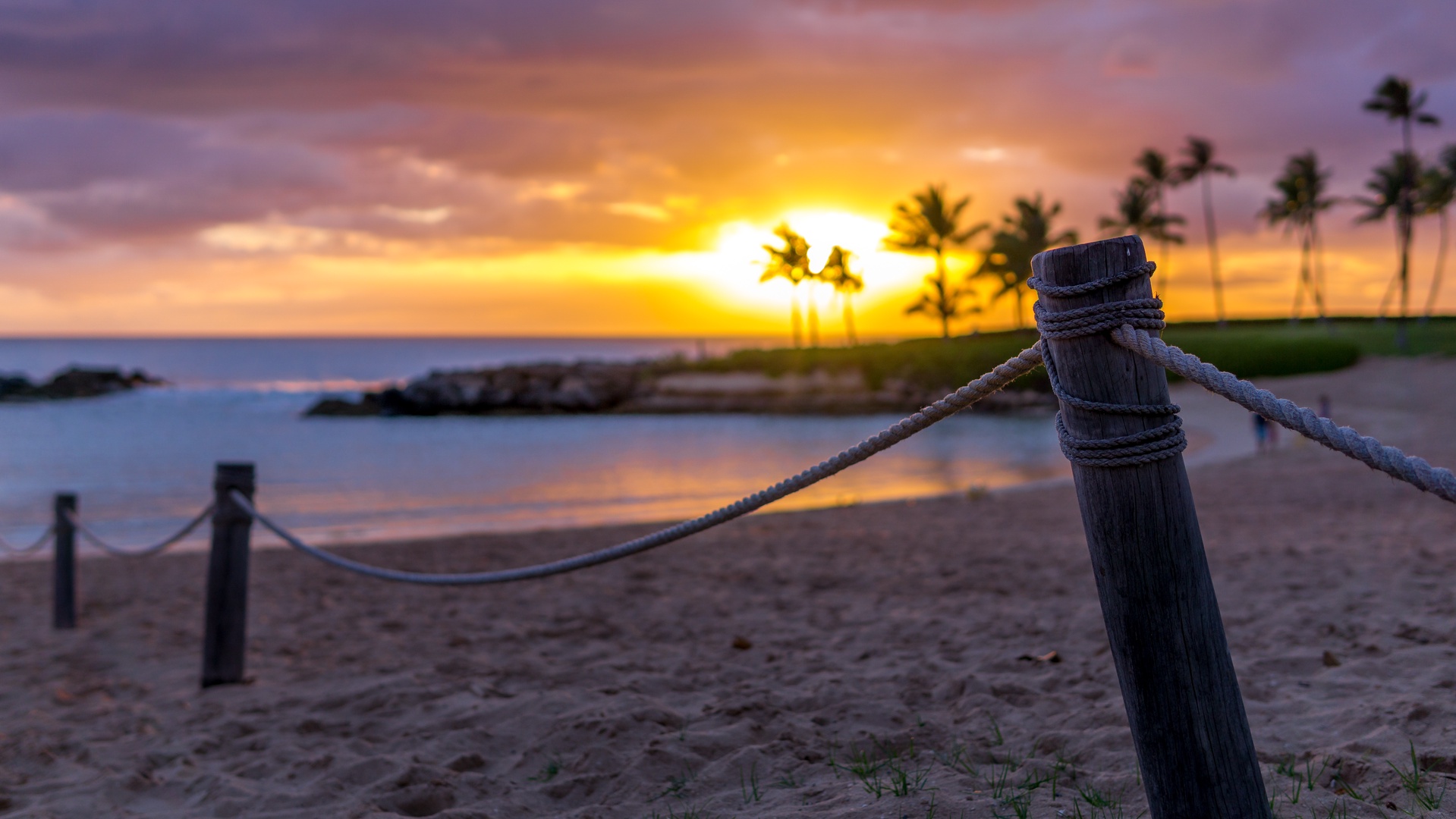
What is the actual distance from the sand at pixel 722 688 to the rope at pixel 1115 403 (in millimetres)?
1214

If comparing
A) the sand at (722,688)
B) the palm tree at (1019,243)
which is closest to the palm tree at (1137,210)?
the palm tree at (1019,243)

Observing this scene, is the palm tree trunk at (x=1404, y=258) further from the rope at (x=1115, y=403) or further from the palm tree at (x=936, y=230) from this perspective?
the rope at (x=1115, y=403)

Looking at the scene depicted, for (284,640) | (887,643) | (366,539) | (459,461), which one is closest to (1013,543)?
(887,643)

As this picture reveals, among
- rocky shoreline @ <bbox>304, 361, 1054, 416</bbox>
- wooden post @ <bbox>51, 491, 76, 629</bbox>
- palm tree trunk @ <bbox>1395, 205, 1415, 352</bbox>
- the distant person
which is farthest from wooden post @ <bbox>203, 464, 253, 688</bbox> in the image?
palm tree trunk @ <bbox>1395, 205, 1415, 352</bbox>

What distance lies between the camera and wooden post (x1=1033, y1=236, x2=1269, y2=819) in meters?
1.48

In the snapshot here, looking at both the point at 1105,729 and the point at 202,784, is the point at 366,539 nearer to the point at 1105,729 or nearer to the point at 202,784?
the point at 202,784

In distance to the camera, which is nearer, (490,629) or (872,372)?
(490,629)

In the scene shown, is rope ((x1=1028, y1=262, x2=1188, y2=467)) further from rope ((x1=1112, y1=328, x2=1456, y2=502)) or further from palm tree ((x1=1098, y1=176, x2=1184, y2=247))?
palm tree ((x1=1098, y1=176, x2=1184, y2=247))

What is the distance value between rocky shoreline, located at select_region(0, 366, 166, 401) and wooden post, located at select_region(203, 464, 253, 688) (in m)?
55.0

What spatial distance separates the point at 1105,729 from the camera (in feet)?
9.39

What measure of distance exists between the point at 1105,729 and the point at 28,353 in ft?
567

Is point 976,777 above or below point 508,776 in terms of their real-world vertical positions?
above

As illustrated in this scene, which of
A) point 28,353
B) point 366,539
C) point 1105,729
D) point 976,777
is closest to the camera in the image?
point 976,777

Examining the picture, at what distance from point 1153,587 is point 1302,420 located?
367 millimetres
